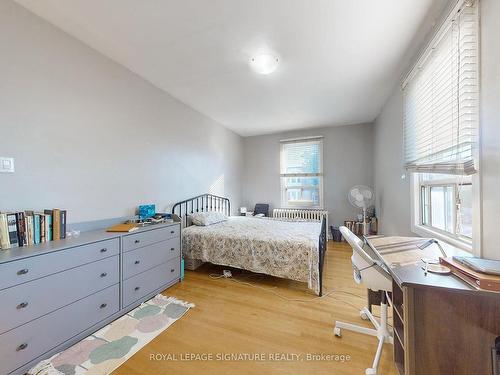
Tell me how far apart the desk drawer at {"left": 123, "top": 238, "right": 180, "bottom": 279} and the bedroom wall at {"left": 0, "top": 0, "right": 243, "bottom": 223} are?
1.94 feet

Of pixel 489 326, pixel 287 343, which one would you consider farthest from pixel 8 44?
pixel 489 326

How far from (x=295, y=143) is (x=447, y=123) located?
3.68 m

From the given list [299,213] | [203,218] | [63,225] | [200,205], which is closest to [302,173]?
[299,213]

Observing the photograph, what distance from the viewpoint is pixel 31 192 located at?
→ 69.3 inches

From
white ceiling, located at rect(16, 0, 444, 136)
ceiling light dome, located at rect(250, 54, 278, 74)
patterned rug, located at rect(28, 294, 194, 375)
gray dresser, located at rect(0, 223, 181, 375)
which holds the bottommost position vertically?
patterned rug, located at rect(28, 294, 194, 375)

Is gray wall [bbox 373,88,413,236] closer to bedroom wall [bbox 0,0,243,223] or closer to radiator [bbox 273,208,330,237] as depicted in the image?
radiator [bbox 273,208,330,237]

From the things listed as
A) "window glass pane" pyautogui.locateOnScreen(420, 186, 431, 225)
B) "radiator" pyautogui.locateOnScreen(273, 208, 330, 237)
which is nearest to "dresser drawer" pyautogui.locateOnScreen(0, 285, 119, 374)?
"window glass pane" pyautogui.locateOnScreen(420, 186, 431, 225)

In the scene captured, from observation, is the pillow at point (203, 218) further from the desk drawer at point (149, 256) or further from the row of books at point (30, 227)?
the row of books at point (30, 227)

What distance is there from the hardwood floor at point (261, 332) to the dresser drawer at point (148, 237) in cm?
65

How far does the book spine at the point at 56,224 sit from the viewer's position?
175 cm

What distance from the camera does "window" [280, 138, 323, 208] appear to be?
16.6ft

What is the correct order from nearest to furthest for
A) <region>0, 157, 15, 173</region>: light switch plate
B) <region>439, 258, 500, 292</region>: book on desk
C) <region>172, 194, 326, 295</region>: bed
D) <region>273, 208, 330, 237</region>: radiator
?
1. <region>439, 258, 500, 292</region>: book on desk
2. <region>0, 157, 15, 173</region>: light switch plate
3. <region>172, 194, 326, 295</region>: bed
4. <region>273, 208, 330, 237</region>: radiator

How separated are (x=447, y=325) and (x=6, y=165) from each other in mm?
2979

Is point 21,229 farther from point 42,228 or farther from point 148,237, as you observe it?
point 148,237
